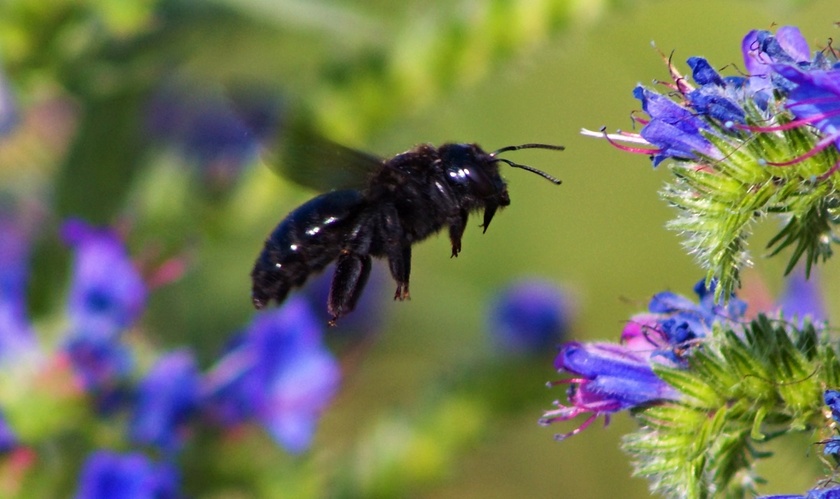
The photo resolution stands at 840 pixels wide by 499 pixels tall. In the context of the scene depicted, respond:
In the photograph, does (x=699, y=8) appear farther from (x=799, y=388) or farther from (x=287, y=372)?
(x=799, y=388)

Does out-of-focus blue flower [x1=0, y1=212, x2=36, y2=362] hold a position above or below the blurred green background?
below

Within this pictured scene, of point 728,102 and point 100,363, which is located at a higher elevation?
point 100,363

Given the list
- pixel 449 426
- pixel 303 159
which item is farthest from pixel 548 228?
pixel 303 159

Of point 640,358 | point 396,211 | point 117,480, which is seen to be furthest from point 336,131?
point 640,358

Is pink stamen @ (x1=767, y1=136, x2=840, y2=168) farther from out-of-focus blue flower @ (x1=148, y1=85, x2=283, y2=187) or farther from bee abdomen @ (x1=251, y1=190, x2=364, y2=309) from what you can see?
out-of-focus blue flower @ (x1=148, y1=85, x2=283, y2=187)

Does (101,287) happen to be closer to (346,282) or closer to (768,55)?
(346,282)

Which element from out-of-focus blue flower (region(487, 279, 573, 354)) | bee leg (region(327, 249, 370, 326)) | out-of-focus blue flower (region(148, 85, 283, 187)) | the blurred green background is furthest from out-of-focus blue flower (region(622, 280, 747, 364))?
out-of-focus blue flower (region(487, 279, 573, 354))
